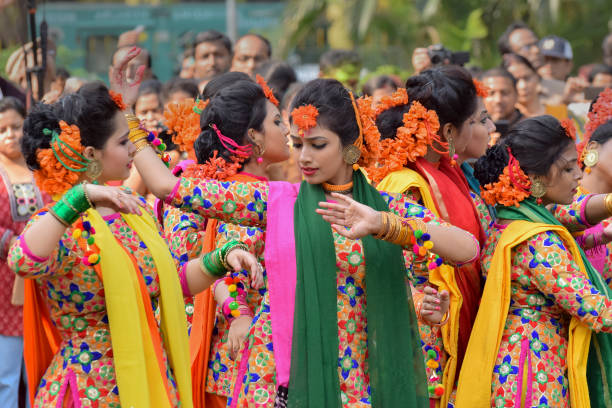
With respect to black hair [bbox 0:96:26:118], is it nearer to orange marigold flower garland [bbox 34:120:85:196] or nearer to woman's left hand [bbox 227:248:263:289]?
orange marigold flower garland [bbox 34:120:85:196]

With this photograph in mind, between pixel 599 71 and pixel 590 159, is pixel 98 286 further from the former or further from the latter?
pixel 599 71

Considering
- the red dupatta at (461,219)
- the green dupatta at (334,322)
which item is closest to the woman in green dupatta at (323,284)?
the green dupatta at (334,322)

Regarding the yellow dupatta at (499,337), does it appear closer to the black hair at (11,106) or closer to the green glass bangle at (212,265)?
the green glass bangle at (212,265)

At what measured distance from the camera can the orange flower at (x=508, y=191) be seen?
4.25 meters

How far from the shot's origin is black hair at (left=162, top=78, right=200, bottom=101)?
8.02m

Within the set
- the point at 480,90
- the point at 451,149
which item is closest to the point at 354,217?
the point at 451,149

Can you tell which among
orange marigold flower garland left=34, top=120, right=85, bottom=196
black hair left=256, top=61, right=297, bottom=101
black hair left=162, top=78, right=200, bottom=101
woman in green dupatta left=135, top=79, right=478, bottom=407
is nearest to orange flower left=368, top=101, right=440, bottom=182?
woman in green dupatta left=135, top=79, right=478, bottom=407

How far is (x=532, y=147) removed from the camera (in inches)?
169

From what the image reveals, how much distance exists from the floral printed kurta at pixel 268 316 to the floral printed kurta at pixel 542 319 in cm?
81

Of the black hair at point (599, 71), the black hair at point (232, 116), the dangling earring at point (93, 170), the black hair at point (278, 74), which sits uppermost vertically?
the black hair at point (599, 71)

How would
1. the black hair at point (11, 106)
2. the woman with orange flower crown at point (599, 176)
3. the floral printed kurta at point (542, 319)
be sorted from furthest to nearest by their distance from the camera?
1. the black hair at point (11, 106)
2. the woman with orange flower crown at point (599, 176)
3. the floral printed kurta at point (542, 319)

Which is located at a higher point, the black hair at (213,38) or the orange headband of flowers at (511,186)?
the black hair at (213,38)

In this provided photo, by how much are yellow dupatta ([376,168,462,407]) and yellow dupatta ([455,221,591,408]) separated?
0.45 ft

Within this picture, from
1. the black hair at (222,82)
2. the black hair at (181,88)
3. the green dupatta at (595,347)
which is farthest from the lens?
the black hair at (181,88)
